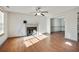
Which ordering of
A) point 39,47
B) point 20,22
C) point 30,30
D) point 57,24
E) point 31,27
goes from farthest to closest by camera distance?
point 57,24, point 31,27, point 30,30, point 20,22, point 39,47

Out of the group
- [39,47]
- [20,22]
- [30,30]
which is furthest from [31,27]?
[39,47]

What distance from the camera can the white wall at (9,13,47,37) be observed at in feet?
16.2

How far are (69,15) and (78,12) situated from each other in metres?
0.65

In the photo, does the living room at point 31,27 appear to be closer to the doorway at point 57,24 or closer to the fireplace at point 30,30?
the fireplace at point 30,30

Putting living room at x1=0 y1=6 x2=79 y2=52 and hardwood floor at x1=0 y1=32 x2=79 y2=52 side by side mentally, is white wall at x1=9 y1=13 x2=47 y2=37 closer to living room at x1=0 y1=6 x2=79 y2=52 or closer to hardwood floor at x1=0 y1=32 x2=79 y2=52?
living room at x1=0 y1=6 x2=79 y2=52

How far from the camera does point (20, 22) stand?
19.3 ft

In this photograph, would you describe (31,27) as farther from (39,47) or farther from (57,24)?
(57,24)

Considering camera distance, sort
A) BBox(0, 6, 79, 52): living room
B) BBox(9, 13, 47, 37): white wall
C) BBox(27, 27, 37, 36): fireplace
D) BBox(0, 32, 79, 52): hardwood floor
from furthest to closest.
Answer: BBox(27, 27, 37, 36): fireplace, BBox(9, 13, 47, 37): white wall, BBox(0, 6, 79, 52): living room, BBox(0, 32, 79, 52): hardwood floor

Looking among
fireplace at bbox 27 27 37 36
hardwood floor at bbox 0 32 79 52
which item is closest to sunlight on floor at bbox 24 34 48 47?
hardwood floor at bbox 0 32 79 52

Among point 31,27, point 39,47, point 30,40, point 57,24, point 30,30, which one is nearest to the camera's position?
point 39,47

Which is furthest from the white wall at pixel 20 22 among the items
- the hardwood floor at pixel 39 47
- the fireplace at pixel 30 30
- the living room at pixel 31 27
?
the hardwood floor at pixel 39 47
